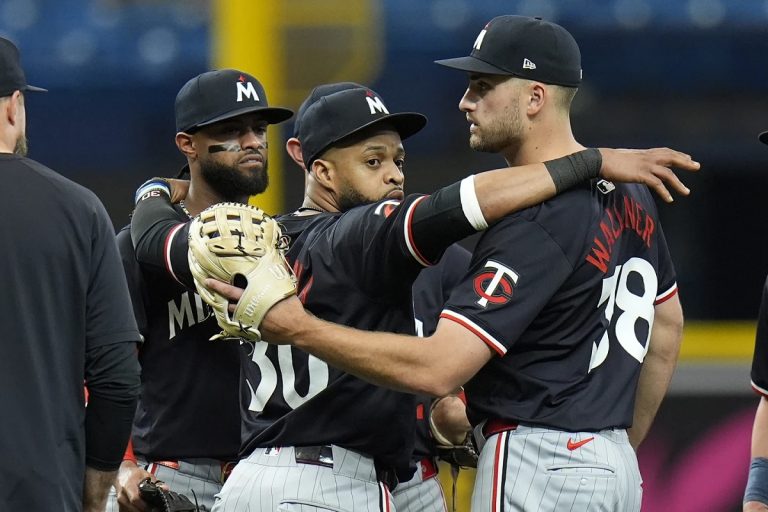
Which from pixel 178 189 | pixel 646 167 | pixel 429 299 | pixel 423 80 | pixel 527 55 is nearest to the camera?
pixel 646 167

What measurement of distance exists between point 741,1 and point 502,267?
7536 millimetres

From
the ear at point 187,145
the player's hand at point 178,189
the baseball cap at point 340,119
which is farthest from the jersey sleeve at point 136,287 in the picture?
the baseball cap at point 340,119

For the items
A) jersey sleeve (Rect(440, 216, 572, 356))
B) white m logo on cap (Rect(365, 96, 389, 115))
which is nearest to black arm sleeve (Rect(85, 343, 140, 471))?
jersey sleeve (Rect(440, 216, 572, 356))

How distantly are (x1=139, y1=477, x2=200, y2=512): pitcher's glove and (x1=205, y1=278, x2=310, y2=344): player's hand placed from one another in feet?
2.53

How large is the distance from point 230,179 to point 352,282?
0.89m

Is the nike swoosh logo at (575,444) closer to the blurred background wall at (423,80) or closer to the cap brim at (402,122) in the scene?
the cap brim at (402,122)

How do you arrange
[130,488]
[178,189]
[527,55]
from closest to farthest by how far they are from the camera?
[527,55], [130,488], [178,189]

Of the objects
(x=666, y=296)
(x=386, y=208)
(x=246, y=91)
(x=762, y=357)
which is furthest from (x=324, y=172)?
(x=762, y=357)

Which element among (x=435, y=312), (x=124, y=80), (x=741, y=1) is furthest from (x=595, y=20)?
(x=435, y=312)

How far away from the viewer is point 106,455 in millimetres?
2727

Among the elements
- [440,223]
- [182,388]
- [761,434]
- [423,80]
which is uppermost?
[440,223]

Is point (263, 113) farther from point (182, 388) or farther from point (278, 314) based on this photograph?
point (278, 314)

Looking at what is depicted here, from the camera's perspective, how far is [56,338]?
2615 millimetres

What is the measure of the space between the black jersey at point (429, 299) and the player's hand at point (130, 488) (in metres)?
0.67
